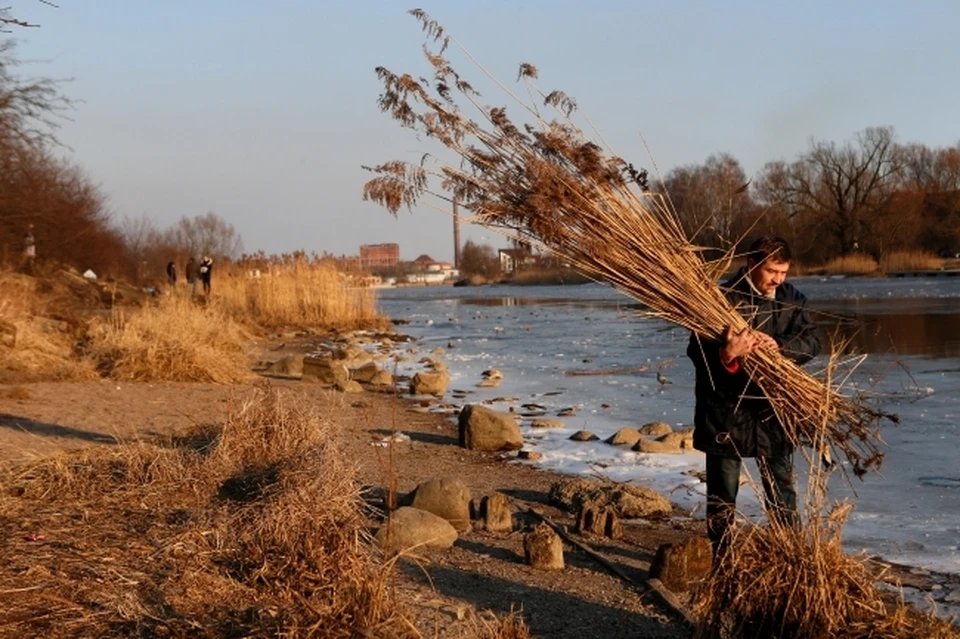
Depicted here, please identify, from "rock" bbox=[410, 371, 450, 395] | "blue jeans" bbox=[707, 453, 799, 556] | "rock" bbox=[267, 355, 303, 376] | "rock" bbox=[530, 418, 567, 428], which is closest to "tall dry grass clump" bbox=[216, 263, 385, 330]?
"rock" bbox=[267, 355, 303, 376]

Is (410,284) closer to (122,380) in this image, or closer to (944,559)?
(122,380)

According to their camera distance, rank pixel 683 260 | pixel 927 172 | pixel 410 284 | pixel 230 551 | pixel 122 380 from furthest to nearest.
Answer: pixel 410 284, pixel 927 172, pixel 122 380, pixel 683 260, pixel 230 551

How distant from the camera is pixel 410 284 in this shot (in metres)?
110

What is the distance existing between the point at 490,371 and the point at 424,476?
8361mm

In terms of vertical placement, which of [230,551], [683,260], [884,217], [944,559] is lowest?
[944,559]

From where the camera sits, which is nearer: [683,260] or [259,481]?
[683,260]

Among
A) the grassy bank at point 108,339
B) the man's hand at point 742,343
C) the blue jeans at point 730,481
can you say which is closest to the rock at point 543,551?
the blue jeans at point 730,481

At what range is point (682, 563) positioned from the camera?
486 cm

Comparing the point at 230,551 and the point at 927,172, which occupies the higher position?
the point at 927,172

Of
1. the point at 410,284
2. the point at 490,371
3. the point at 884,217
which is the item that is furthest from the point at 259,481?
the point at 410,284

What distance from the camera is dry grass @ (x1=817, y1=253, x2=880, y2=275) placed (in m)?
53.7

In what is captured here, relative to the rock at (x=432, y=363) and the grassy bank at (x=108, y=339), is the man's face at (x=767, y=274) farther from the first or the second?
the rock at (x=432, y=363)

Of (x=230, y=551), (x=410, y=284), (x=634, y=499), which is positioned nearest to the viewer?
(x=230, y=551)

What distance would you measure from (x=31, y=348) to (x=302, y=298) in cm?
1475
